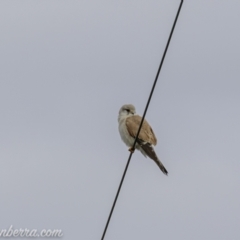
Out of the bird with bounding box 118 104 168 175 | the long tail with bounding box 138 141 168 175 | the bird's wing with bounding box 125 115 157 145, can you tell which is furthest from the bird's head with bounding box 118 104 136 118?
the long tail with bounding box 138 141 168 175

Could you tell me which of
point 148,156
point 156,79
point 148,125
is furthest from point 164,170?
point 156,79

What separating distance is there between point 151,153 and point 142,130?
1.88 feet

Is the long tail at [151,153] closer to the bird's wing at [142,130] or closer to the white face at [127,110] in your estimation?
the bird's wing at [142,130]

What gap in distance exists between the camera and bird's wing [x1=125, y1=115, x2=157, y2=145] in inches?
443

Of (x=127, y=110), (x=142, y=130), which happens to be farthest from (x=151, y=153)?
(x=127, y=110)

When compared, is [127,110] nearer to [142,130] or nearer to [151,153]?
[142,130]

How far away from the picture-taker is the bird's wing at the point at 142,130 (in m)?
11.2

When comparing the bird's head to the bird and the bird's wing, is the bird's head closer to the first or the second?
the bird

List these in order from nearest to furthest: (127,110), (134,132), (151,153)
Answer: (151,153) < (134,132) < (127,110)

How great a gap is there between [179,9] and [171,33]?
0.21 m

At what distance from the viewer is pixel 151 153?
10898mm

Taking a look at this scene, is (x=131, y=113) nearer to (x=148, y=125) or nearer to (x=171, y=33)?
(x=148, y=125)

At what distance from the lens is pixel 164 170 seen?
33.9 feet

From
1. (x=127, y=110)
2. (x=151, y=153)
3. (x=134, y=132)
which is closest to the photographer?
(x=151, y=153)
